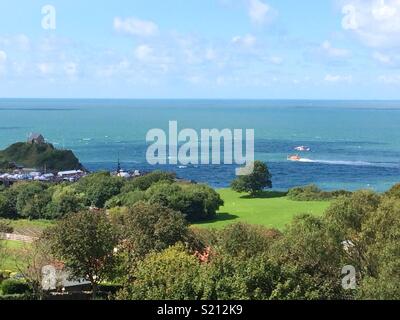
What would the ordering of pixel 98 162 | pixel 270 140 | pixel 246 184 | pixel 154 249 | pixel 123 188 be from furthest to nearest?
1. pixel 270 140
2. pixel 98 162
3. pixel 246 184
4. pixel 123 188
5. pixel 154 249

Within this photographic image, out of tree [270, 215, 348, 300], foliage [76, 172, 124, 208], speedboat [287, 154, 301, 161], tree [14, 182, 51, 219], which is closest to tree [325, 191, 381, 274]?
tree [270, 215, 348, 300]

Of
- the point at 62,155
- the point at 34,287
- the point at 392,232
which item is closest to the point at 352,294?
the point at 392,232

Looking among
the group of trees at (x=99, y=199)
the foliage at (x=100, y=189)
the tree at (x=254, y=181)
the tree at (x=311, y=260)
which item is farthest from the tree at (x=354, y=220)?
the tree at (x=254, y=181)

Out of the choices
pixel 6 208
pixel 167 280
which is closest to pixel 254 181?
pixel 6 208

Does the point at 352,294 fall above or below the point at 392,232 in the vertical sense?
below

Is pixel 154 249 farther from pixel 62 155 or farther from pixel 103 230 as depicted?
pixel 62 155

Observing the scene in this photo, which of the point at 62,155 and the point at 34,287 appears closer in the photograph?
the point at 34,287

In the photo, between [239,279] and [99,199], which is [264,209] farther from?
[239,279]
